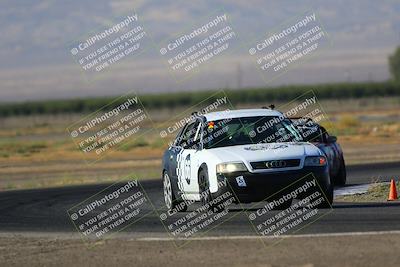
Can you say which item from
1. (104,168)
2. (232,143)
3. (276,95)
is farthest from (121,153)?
(276,95)

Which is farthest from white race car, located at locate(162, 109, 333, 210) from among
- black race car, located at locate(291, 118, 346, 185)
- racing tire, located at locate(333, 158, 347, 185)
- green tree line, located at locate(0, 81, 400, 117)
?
green tree line, located at locate(0, 81, 400, 117)

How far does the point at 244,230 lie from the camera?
13867mm

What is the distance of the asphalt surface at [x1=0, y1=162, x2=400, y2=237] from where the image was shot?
13891 millimetres

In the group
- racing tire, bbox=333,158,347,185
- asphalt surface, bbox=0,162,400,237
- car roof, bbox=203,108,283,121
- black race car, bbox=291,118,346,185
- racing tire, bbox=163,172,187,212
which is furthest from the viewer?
racing tire, bbox=333,158,347,185

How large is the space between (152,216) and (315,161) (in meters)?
2.81

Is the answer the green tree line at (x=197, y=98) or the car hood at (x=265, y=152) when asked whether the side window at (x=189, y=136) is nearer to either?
the car hood at (x=265, y=152)

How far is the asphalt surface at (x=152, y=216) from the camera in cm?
1389

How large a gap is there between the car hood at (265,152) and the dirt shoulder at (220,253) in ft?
10.0

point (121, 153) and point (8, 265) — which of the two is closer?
point (8, 265)

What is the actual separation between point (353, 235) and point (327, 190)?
3324mm

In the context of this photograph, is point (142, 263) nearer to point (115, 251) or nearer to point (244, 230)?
point (115, 251)

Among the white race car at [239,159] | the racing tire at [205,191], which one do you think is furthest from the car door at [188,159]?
the racing tire at [205,191]

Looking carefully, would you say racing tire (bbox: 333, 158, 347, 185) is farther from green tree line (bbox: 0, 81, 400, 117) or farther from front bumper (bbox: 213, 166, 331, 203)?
green tree line (bbox: 0, 81, 400, 117)

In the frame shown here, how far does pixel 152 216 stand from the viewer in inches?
667
